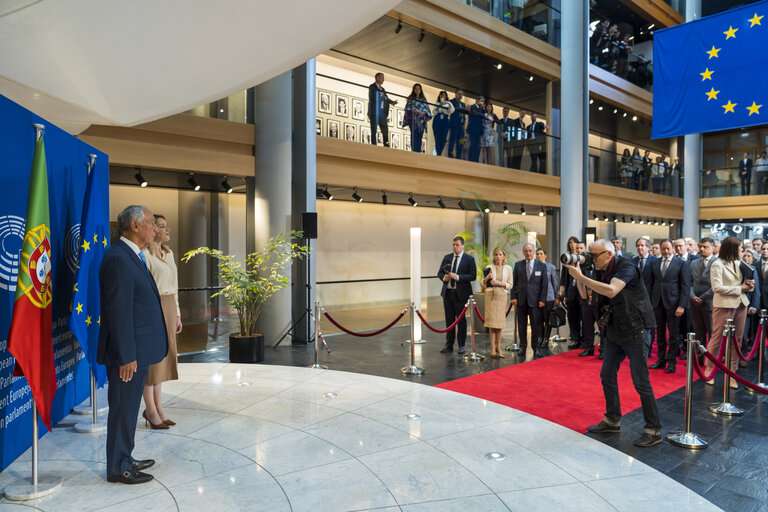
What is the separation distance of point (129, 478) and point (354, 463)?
1510mm

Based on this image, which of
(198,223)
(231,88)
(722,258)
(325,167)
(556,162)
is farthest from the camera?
(556,162)

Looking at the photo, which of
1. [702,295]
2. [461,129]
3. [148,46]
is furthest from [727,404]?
[461,129]

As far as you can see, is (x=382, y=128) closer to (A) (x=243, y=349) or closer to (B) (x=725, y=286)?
(A) (x=243, y=349)

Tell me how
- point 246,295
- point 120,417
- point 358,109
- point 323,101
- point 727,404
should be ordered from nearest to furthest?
point 120,417 < point 727,404 < point 246,295 < point 323,101 < point 358,109

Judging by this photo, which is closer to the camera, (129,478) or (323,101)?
(129,478)

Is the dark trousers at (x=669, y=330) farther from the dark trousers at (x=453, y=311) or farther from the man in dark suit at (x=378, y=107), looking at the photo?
the man in dark suit at (x=378, y=107)

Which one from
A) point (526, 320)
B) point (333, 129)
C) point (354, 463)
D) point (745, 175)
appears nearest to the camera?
point (354, 463)

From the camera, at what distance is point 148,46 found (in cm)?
463

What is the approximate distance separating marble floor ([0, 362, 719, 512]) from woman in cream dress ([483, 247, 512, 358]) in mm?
2658

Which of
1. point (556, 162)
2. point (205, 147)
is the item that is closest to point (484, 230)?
point (556, 162)

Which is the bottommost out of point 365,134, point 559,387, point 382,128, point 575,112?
point 559,387

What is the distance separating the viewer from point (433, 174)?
12500mm

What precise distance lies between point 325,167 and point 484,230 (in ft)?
28.5

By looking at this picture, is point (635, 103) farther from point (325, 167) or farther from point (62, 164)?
point (62, 164)
